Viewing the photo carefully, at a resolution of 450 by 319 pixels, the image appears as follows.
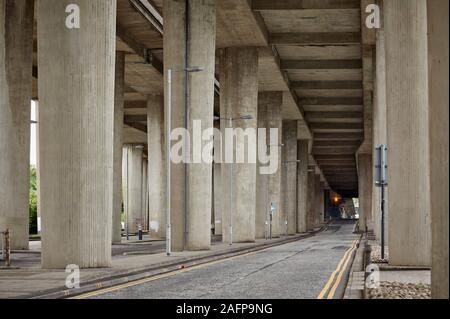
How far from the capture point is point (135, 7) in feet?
163

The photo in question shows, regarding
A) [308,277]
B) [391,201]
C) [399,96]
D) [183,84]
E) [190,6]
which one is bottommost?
[308,277]

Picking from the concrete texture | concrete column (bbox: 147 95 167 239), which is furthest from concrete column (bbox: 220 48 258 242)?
concrete column (bbox: 147 95 167 239)

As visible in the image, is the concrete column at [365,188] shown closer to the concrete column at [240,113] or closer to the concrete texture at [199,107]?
the concrete column at [240,113]

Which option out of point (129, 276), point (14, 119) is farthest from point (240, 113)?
point (129, 276)

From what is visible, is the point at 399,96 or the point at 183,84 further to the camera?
the point at 183,84

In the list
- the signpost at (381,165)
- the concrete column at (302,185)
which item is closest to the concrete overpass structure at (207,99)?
the signpost at (381,165)

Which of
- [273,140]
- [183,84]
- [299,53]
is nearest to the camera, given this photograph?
[183,84]

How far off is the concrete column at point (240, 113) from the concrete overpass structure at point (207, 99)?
0.09 m

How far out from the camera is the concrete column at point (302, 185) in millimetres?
103812

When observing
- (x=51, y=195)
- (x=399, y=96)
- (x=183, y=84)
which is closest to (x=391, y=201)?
(x=399, y=96)

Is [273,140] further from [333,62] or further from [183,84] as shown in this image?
[183,84]

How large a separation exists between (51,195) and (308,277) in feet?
24.2

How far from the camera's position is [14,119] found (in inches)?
1647
